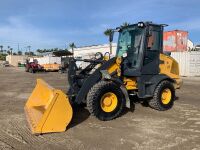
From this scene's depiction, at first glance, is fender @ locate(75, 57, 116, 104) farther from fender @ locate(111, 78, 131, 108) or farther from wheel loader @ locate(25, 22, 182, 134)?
fender @ locate(111, 78, 131, 108)

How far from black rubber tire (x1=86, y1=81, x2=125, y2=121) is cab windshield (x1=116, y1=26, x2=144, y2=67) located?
1271 mm

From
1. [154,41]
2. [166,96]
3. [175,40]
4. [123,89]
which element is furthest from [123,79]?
[175,40]

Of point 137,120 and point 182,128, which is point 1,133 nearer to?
point 137,120

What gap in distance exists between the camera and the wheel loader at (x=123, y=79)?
7.71m

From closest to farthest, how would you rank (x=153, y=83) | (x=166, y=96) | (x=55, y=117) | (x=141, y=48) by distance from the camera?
1. (x=55, y=117)
2. (x=141, y=48)
3. (x=153, y=83)
4. (x=166, y=96)

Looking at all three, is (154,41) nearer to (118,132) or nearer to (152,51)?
(152,51)

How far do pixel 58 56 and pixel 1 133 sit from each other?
41.2m

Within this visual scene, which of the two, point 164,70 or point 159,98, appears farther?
point 164,70

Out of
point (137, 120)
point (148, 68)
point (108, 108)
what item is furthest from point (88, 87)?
point (148, 68)

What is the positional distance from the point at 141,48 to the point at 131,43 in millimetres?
495

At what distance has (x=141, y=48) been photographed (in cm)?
866

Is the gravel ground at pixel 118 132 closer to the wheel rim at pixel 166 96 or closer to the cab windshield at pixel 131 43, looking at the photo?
the wheel rim at pixel 166 96

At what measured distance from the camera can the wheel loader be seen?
7709 millimetres

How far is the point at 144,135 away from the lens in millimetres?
6617
